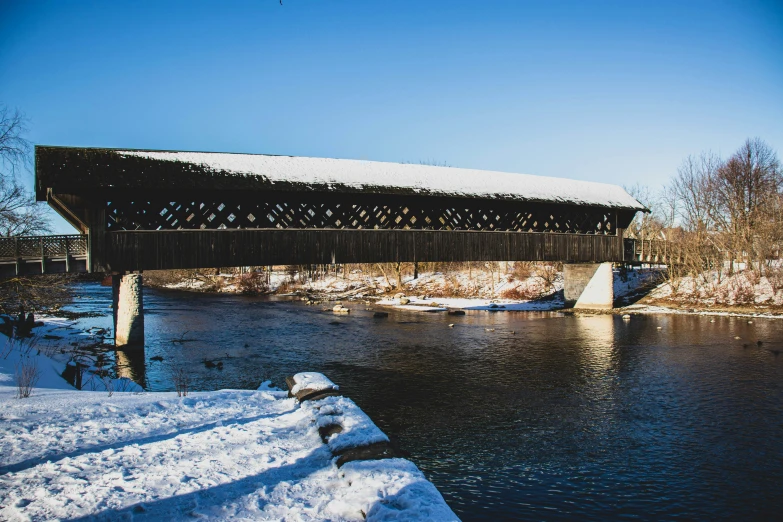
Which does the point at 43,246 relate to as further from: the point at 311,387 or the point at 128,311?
the point at 311,387

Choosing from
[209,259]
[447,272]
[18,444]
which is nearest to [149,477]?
[18,444]

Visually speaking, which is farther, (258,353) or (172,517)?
(258,353)

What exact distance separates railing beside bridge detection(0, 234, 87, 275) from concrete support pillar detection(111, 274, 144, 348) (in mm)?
1010

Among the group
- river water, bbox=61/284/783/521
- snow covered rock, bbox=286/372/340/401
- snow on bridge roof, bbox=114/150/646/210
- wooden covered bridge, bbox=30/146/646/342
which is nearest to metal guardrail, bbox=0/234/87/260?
wooden covered bridge, bbox=30/146/646/342

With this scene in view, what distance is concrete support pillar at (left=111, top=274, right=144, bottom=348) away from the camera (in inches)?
487

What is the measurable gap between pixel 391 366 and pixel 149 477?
25.7ft

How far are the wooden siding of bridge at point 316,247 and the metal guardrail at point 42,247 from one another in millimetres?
788

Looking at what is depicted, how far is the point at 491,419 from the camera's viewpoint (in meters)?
7.37

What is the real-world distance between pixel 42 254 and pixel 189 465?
433 inches

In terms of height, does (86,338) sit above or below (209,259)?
below

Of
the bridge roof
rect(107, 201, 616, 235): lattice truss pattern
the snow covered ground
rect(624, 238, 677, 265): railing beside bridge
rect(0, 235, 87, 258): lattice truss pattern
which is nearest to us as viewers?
the snow covered ground

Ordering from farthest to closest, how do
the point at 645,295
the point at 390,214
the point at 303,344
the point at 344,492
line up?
the point at 645,295
the point at 390,214
the point at 303,344
the point at 344,492

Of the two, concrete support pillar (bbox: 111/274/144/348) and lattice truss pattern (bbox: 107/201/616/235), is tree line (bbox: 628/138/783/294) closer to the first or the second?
lattice truss pattern (bbox: 107/201/616/235)

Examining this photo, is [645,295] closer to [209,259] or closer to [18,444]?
[209,259]
